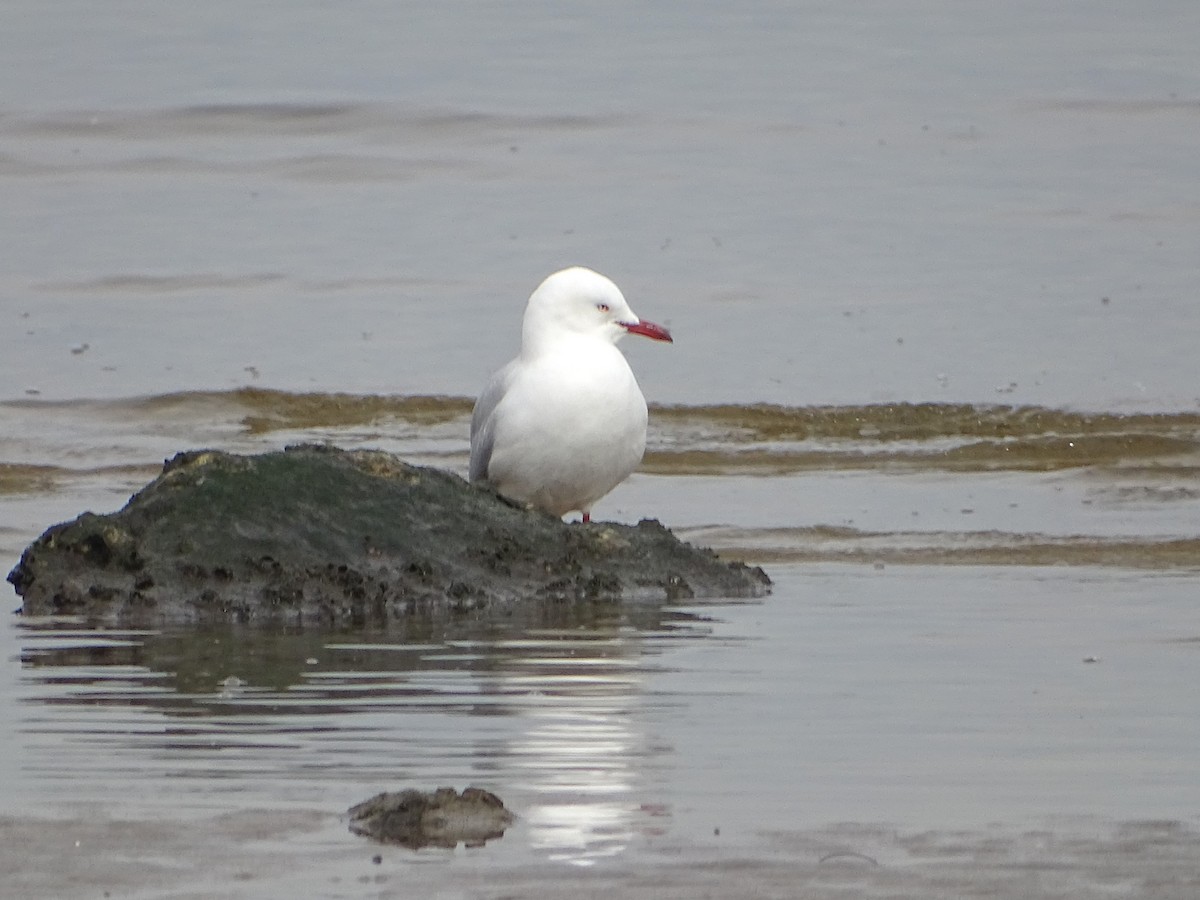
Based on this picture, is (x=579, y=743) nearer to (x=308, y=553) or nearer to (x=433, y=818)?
(x=433, y=818)

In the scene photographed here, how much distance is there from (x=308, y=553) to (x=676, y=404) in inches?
285

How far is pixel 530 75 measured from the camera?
28703 millimetres

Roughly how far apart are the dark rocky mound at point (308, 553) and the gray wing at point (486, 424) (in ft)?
2.90

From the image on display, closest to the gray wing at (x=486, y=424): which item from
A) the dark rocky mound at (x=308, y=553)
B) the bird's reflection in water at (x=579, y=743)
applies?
the dark rocky mound at (x=308, y=553)

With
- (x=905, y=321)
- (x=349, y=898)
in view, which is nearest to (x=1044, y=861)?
(x=349, y=898)

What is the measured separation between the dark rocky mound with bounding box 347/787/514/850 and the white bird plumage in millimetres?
3903

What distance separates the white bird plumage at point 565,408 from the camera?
7.98 meters

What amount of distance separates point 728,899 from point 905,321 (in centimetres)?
1303

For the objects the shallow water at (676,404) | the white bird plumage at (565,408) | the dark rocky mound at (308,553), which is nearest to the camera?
the shallow water at (676,404)

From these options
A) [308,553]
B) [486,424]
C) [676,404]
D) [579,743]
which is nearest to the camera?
[579,743]

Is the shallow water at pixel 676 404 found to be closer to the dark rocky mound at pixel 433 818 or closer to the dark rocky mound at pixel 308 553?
the dark rocky mound at pixel 433 818

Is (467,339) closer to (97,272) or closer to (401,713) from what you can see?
(97,272)

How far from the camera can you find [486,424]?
827cm

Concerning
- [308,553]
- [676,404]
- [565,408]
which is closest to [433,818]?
[308,553]
